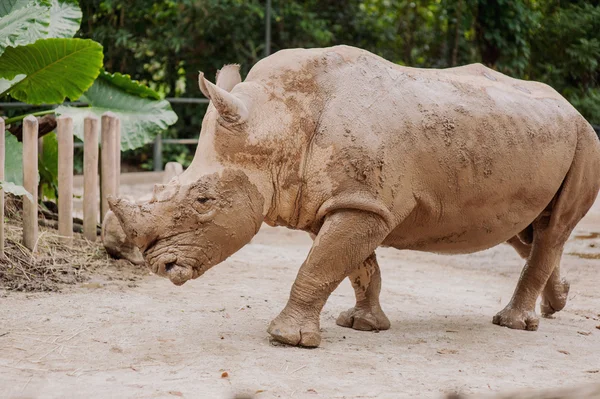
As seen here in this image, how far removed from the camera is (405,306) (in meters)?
6.43

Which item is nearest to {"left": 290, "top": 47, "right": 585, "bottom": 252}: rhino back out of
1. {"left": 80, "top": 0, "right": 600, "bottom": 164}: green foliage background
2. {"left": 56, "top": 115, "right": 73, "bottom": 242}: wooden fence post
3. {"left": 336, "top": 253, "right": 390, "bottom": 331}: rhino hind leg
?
{"left": 336, "top": 253, "right": 390, "bottom": 331}: rhino hind leg

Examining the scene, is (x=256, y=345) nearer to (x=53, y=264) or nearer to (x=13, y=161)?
(x=53, y=264)

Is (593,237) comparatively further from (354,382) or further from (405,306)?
(354,382)

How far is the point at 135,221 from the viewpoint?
15.4 ft

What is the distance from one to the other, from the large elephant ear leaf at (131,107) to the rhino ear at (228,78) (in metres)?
3.34

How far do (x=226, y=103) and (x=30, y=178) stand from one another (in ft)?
8.89

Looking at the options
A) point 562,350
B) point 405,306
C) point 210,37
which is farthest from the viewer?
point 210,37

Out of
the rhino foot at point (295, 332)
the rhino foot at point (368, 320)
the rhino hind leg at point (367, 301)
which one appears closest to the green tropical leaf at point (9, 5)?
the rhino hind leg at point (367, 301)

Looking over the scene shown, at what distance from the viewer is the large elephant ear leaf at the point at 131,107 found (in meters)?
8.46

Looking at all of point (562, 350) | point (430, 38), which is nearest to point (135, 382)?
point (562, 350)

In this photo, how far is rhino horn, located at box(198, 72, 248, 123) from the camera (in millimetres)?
4613

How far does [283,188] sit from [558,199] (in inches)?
72.7

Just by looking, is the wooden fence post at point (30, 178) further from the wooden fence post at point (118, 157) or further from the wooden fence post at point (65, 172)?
the wooden fence post at point (118, 157)

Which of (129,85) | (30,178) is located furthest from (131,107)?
(30,178)
